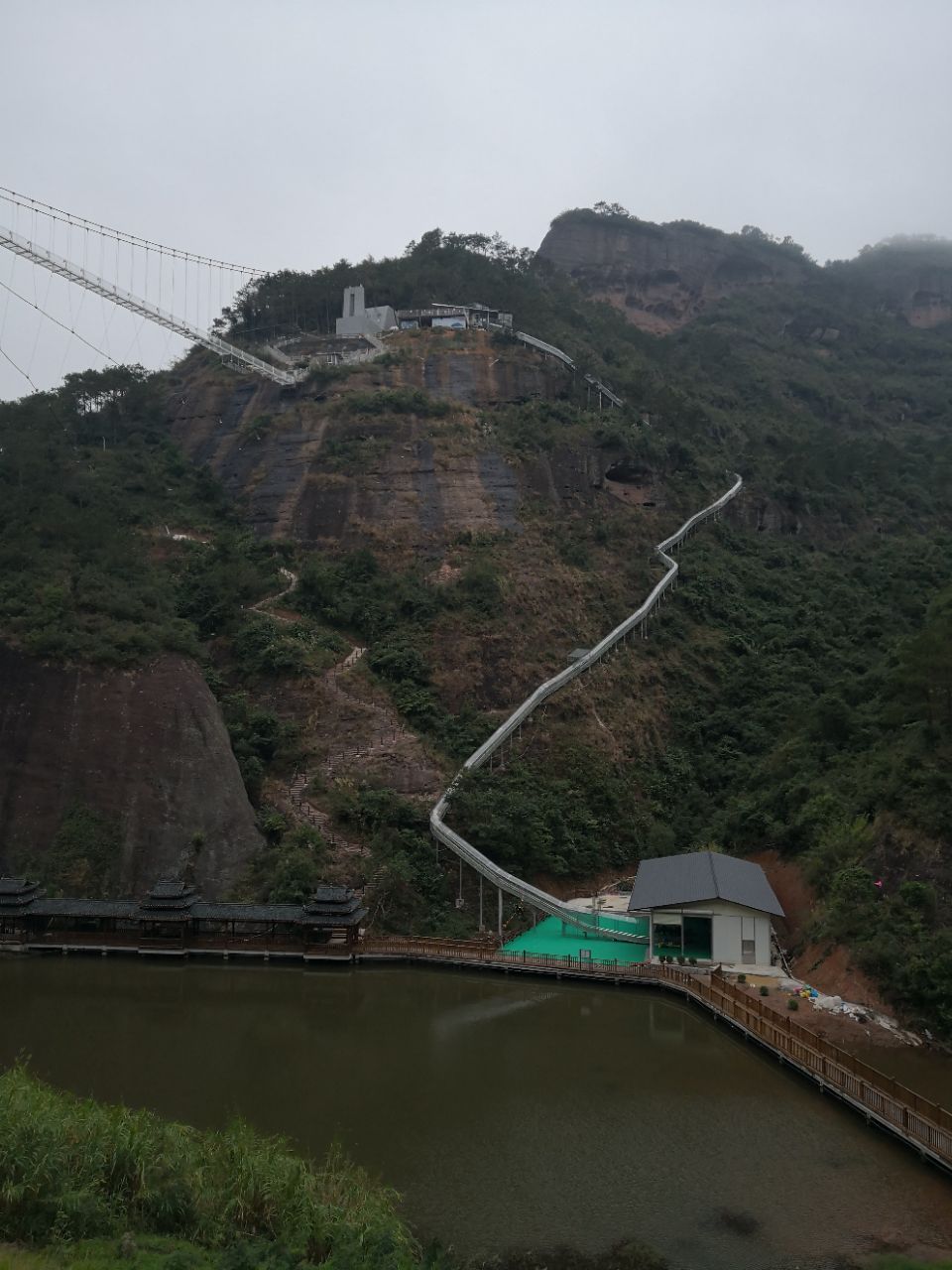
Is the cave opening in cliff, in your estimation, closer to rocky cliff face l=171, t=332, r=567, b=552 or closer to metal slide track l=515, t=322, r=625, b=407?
rocky cliff face l=171, t=332, r=567, b=552

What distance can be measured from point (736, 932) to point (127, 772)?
20.5m

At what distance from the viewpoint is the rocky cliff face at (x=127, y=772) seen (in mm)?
30688

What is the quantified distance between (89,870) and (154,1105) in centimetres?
1468

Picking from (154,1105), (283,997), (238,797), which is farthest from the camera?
(238,797)

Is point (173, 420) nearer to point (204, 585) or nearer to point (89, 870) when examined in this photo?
point (204, 585)

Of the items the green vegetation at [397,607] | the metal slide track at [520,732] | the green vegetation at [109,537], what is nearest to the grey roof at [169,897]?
the metal slide track at [520,732]

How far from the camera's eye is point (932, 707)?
2816 cm

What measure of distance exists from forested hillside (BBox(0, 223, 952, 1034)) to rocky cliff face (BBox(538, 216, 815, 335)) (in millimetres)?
46002

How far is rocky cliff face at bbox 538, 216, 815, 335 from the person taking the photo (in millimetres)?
114688

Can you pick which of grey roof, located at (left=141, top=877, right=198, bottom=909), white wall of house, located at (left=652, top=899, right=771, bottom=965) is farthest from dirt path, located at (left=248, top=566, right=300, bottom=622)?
white wall of house, located at (left=652, top=899, right=771, bottom=965)

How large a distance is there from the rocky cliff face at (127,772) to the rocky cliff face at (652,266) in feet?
303

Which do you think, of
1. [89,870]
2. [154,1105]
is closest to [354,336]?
[89,870]

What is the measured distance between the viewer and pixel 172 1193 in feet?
40.8

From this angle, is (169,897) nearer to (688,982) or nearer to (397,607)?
(688,982)
